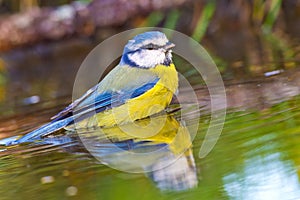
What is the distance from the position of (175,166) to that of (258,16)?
5058 mm

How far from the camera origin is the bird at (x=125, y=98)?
4027mm

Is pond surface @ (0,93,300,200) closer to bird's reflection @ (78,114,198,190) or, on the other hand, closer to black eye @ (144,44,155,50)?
bird's reflection @ (78,114,198,190)

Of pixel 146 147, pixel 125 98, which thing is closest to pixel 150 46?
pixel 125 98

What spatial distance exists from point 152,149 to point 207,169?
0.59 m

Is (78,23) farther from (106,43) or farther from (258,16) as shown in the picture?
(258,16)

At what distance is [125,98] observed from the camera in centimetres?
407

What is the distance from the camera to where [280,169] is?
2.64 metres

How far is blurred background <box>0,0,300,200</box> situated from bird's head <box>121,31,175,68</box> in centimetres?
46

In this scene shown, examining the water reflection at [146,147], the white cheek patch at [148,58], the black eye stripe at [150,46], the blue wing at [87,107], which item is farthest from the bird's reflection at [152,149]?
the black eye stripe at [150,46]

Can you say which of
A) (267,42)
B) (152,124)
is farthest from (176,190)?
(267,42)

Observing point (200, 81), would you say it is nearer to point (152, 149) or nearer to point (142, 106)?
point (142, 106)

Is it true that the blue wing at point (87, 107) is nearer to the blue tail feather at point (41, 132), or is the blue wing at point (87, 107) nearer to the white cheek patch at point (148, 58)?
the blue tail feather at point (41, 132)

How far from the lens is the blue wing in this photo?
4066mm

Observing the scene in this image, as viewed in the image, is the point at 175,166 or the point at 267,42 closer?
the point at 175,166
